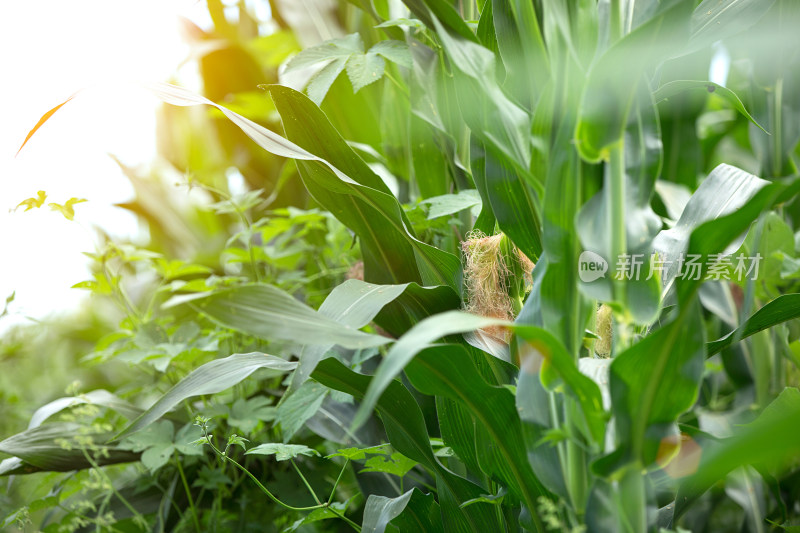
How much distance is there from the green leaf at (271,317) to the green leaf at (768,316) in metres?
0.36

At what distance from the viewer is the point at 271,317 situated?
1.27 ft

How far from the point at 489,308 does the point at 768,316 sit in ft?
0.84

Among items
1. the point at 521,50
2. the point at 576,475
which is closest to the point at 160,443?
the point at 576,475

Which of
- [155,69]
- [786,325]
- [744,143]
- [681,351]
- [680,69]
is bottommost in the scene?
[786,325]

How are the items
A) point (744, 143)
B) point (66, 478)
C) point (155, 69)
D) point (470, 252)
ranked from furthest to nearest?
point (744, 143) → point (155, 69) → point (66, 478) → point (470, 252)

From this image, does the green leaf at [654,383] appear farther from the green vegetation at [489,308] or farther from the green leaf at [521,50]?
the green leaf at [521,50]

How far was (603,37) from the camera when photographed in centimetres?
44

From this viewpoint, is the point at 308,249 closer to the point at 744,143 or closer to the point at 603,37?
the point at 603,37

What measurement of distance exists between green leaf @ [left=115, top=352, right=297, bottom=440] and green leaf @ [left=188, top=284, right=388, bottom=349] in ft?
0.33

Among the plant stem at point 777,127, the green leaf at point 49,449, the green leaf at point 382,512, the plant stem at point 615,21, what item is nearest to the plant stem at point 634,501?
the green leaf at point 382,512

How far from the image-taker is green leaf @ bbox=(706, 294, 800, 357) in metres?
0.51

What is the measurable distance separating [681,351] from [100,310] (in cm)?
140

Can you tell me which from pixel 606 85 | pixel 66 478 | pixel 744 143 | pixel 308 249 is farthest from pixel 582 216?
pixel 744 143

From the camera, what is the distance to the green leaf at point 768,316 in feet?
1.67
